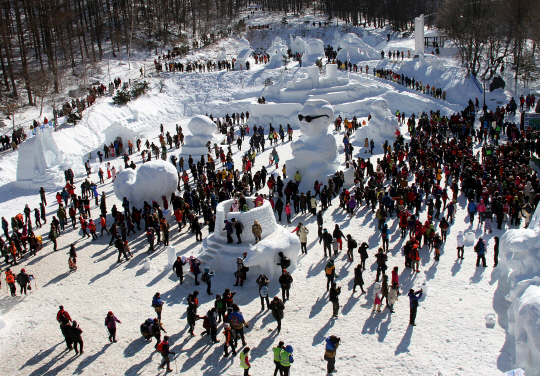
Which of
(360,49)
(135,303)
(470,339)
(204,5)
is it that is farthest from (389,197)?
(204,5)

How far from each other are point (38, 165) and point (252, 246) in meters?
14.5

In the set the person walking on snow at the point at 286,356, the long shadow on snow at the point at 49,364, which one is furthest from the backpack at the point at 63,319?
the person walking on snow at the point at 286,356

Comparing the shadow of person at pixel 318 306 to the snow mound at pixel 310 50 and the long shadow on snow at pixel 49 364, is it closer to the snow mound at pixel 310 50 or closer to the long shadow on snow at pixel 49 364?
the long shadow on snow at pixel 49 364

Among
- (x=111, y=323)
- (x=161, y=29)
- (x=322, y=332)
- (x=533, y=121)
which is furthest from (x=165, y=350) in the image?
(x=161, y=29)

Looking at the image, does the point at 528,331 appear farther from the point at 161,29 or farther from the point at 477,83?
the point at 161,29

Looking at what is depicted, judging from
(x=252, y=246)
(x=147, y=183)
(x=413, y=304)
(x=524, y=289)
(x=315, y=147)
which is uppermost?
(x=315, y=147)

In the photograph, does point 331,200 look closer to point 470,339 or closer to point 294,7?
point 470,339

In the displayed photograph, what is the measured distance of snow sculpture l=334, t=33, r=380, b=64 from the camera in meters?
42.7

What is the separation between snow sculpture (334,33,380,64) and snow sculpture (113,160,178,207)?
2978 centimetres

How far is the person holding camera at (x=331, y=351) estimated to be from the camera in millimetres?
7875

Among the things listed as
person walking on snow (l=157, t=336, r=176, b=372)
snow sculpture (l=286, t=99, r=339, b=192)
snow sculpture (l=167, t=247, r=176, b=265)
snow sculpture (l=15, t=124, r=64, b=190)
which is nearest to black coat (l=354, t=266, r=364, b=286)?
person walking on snow (l=157, t=336, r=176, b=372)

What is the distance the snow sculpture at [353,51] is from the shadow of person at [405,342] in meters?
36.1

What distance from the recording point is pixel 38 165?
2167cm

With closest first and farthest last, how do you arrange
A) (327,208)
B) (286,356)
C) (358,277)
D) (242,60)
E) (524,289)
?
(286,356) → (524,289) → (358,277) → (327,208) → (242,60)
